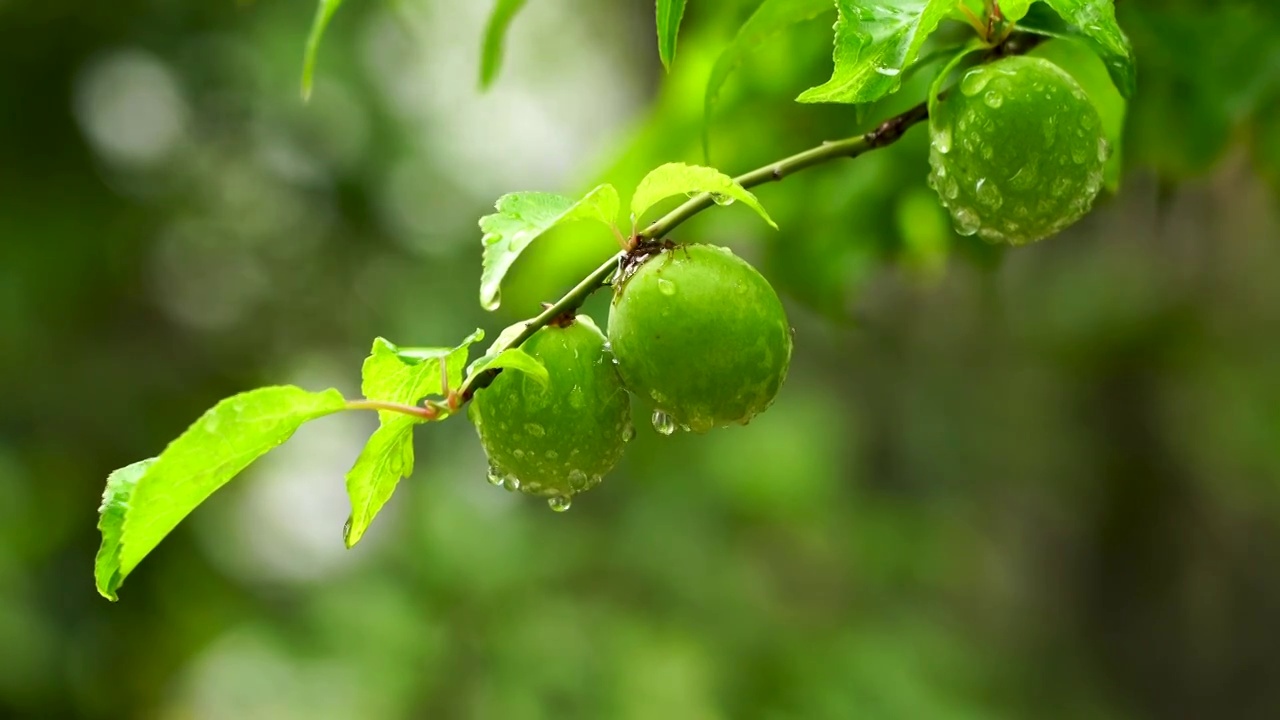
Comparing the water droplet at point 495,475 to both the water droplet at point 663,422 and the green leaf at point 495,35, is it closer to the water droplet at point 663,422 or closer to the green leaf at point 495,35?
the water droplet at point 663,422

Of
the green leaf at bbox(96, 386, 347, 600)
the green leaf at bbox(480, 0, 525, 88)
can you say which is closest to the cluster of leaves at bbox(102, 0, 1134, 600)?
the green leaf at bbox(96, 386, 347, 600)

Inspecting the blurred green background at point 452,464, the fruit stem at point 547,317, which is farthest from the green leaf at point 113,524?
the blurred green background at point 452,464

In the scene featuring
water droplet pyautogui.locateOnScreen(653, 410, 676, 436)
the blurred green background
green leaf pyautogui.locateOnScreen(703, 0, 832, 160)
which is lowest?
the blurred green background

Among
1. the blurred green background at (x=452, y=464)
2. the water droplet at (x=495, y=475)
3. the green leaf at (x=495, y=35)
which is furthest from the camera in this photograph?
the blurred green background at (x=452, y=464)

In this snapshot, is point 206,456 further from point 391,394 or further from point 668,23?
point 668,23

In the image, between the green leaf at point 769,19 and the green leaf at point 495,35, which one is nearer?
the green leaf at point 769,19

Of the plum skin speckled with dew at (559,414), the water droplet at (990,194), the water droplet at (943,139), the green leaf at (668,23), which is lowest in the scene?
the plum skin speckled with dew at (559,414)

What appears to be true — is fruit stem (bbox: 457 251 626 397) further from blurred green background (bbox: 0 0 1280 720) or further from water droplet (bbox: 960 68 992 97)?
blurred green background (bbox: 0 0 1280 720)

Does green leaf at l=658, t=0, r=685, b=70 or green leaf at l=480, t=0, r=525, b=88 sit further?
green leaf at l=480, t=0, r=525, b=88
